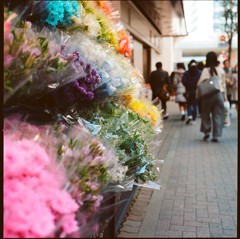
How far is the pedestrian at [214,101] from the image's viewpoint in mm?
8906

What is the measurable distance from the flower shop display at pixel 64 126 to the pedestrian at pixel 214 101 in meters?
5.91

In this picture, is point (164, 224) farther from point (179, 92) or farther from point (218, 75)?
point (179, 92)

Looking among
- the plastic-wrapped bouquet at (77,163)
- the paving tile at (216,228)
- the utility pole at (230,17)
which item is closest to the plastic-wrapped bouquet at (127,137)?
the plastic-wrapped bouquet at (77,163)

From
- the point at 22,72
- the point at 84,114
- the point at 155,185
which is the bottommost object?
the point at 155,185

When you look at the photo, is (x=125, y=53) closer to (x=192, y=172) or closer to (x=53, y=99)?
(x=53, y=99)

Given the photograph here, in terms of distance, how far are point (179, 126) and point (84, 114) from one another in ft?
34.4

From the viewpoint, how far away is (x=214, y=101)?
9.22 m

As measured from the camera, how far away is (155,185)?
2.49 m

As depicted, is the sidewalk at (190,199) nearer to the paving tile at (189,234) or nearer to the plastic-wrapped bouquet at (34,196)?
the paving tile at (189,234)

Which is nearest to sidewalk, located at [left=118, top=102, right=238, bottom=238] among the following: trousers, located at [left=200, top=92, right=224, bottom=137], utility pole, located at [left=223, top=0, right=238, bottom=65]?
trousers, located at [left=200, top=92, right=224, bottom=137]

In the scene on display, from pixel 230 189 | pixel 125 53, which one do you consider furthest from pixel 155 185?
pixel 230 189

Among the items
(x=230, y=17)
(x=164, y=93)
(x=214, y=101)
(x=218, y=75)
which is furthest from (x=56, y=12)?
(x=230, y=17)

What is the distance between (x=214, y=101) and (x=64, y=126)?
7.55 m

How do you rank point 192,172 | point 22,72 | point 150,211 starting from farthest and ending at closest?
point 192,172, point 150,211, point 22,72
